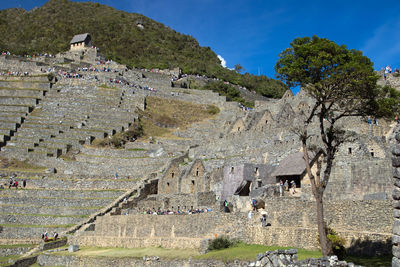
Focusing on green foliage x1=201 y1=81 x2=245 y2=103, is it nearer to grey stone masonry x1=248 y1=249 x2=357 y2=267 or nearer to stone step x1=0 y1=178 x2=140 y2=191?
stone step x1=0 y1=178 x2=140 y2=191

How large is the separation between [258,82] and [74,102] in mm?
48236

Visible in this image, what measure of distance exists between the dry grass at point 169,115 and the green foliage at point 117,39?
2317 centimetres

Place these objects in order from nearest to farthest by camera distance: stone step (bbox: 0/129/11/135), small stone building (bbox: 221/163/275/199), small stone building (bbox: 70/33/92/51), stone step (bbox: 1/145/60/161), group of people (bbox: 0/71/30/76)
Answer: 1. small stone building (bbox: 221/163/275/199)
2. stone step (bbox: 1/145/60/161)
3. stone step (bbox: 0/129/11/135)
4. group of people (bbox: 0/71/30/76)
5. small stone building (bbox: 70/33/92/51)

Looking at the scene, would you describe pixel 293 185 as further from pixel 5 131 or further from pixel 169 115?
pixel 169 115

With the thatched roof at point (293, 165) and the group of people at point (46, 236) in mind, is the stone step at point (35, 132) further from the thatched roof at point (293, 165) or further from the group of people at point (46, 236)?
the thatched roof at point (293, 165)

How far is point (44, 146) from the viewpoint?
46062 millimetres

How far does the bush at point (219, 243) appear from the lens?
2170 centimetres

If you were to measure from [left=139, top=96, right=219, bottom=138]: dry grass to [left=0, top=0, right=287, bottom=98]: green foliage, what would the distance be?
76.0 feet

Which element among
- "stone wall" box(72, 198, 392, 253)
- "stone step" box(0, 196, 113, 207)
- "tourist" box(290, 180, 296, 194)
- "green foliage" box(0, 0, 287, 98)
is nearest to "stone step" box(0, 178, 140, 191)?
"stone step" box(0, 196, 113, 207)

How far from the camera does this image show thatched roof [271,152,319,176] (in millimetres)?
26352

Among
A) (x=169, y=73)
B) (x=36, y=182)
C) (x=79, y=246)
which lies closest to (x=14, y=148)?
(x=36, y=182)

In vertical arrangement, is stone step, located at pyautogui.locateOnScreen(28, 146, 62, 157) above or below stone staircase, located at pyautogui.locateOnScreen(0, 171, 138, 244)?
above

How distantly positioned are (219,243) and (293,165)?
27.5ft

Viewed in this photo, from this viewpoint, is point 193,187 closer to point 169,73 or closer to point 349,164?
point 349,164
